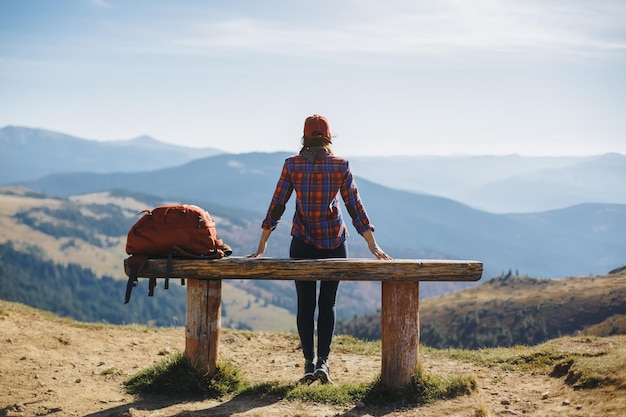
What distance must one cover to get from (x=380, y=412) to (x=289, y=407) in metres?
1.10

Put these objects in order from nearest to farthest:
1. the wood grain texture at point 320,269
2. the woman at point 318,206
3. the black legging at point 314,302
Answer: the wood grain texture at point 320,269
the woman at point 318,206
the black legging at point 314,302

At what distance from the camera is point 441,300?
157 m

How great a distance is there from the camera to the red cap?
24.9ft

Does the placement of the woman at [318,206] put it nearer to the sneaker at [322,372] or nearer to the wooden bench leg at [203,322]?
the sneaker at [322,372]

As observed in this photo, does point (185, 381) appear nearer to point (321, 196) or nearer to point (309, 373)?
point (309, 373)

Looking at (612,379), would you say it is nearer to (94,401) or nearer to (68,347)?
(94,401)

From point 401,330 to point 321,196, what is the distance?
6.49 feet

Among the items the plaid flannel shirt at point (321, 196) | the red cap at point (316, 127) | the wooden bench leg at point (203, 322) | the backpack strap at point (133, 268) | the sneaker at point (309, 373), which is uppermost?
the red cap at point (316, 127)

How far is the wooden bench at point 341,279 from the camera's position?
7.34m

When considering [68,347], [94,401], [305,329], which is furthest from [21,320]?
[305,329]

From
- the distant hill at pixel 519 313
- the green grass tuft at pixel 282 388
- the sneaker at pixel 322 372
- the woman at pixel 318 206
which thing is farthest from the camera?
the distant hill at pixel 519 313

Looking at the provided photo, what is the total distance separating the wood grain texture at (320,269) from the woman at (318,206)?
31 cm

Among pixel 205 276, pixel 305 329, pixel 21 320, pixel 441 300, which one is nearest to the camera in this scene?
pixel 205 276

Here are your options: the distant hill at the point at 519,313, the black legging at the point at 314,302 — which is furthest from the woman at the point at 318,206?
the distant hill at the point at 519,313
